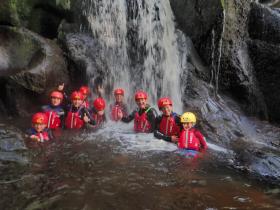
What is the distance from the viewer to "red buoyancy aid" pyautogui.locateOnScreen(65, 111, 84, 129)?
874 cm

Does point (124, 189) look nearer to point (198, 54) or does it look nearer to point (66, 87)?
point (66, 87)

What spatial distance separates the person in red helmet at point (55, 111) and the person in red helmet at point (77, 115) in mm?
169

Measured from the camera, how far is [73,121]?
873 centimetres

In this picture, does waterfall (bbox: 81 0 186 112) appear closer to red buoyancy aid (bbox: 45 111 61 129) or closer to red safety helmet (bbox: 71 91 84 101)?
red safety helmet (bbox: 71 91 84 101)

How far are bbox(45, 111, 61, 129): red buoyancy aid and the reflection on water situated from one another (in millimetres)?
1028

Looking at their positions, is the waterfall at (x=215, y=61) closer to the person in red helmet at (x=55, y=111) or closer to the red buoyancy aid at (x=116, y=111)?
the red buoyancy aid at (x=116, y=111)

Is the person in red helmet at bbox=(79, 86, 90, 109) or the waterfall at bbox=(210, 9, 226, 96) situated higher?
the waterfall at bbox=(210, 9, 226, 96)

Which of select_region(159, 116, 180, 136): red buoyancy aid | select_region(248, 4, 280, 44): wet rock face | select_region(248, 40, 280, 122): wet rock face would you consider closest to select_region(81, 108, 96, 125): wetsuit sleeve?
select_region(159, 116, 180, 136): red buoyancy aid

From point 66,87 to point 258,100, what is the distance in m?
4.72

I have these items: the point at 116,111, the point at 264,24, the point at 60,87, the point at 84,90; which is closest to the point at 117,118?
the point at 116,111

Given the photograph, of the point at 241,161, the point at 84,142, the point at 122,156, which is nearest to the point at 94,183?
the point at 122,156

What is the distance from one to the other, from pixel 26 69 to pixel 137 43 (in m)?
2.85

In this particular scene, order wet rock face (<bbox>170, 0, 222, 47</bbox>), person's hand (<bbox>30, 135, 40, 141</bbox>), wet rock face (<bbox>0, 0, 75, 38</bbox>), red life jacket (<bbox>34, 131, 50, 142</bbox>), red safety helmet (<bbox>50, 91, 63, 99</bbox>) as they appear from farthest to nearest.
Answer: wet rock face (<bbox>0, 0, 75, 38</bbox>)
wet rock face (<bbox>170, 0, 222, 47</bbox>)
red safety helmet (<bbox>50, 91, 63, 99</bbox>)
red life jacket (<bbox>34, 131, 50, 142</bbox>)
person's hand (<bbox>30, 135, 40, 141</bbox>)

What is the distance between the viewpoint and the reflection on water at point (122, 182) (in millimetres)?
5047
